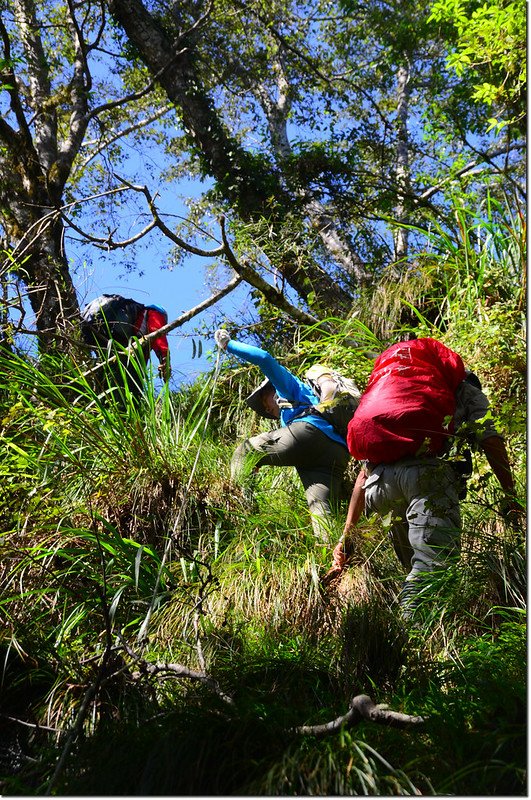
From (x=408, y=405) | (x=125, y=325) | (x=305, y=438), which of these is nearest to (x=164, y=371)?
(x=125, y=325)

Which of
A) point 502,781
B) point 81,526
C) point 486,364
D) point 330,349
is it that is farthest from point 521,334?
point 502,781

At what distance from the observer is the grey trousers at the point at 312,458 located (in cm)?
511

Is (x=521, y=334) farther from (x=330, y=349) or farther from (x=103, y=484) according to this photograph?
(x=103, y=484)

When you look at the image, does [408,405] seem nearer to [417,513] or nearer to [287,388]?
[417,513]

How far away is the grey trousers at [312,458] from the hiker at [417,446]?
98 centimetres

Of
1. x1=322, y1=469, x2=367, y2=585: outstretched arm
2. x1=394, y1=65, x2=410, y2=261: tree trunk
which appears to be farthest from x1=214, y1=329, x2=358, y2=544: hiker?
x1=394, y1=65, x2=410, y2=261: tree trunk

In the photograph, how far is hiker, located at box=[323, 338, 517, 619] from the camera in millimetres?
3875

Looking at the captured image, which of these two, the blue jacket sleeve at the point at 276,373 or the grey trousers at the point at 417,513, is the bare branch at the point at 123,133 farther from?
the grey trousers at the point at 417,513

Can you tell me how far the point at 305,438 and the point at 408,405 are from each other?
52.5 inches

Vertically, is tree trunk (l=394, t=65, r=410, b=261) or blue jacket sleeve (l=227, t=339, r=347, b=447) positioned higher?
tree trunk (l=394, t=65, r=410, b=261)

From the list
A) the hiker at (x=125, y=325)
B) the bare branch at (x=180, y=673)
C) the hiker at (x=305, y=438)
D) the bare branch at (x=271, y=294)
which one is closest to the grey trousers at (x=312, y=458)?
the hiker at (x=305, y=438)

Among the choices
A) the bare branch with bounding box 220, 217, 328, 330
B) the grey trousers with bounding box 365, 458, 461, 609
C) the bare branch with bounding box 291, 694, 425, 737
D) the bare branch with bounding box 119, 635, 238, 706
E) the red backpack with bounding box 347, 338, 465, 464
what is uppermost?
the bare branch with bounding box 220, 217, 328, 330

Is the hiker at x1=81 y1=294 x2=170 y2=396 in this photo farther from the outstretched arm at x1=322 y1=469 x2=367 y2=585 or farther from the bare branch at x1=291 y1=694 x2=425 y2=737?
the bare branch at x1=291 y1=694 x2=425 y2=737

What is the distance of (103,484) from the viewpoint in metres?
5.16
